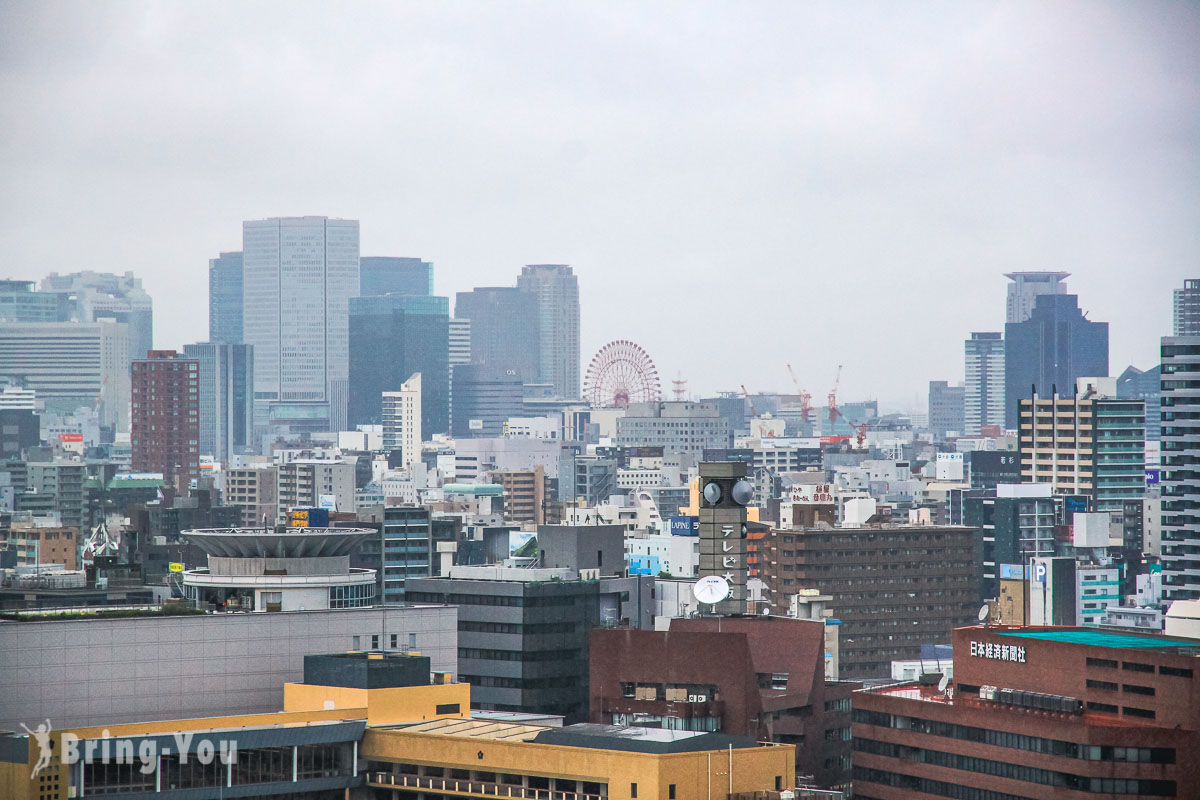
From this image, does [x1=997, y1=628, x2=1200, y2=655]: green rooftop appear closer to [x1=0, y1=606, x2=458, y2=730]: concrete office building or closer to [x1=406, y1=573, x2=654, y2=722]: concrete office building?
[x1=406, y1=573, x2=654, y2=722]: concrete office building

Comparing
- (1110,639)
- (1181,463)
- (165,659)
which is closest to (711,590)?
(1110,639)

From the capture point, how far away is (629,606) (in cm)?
8400

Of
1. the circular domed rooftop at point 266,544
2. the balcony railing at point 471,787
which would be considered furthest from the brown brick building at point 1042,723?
the circular domed rooftop at point 266,544

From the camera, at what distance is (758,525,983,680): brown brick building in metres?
125

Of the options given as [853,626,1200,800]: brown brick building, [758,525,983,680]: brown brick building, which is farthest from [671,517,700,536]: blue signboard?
[853,626,1200,800]: brown brick building

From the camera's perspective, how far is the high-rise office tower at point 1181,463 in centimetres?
12694

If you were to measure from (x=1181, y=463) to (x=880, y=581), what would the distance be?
810 inches

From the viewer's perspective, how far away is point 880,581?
12800 cm

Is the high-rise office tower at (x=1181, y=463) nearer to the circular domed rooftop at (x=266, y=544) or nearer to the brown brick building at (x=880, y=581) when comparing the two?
the brown brick building at (x=880, y=581)

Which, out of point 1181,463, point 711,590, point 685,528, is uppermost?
point 1181,463

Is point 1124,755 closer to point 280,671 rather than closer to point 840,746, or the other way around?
point 840,746

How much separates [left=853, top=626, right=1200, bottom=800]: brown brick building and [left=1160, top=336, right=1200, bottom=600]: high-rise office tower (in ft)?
210

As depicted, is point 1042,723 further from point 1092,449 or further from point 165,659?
point 1092,449

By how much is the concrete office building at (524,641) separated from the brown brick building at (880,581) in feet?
161
